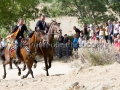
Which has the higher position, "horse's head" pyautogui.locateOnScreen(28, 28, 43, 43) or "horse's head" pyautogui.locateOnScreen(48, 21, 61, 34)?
"horse's head" pyautogui.locateOnScreen(48, 21, 61, 34)

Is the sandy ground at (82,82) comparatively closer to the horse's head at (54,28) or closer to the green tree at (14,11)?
the horse's head at (54,28)

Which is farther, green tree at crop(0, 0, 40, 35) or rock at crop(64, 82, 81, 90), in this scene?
green tree at crop(0, 0, 40, 35)

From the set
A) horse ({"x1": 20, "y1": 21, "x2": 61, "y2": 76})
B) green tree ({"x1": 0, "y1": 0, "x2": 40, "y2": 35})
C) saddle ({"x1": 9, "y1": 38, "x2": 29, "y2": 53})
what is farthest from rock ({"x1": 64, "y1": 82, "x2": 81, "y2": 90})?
green tree ({"x1": 0, "y1": 0, "x2": 40, "y2": 35})

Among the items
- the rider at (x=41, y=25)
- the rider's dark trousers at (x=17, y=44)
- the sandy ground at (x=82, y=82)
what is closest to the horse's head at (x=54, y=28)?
the rider at (x=41, y=25)

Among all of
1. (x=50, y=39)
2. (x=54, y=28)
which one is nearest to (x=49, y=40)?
(x=50, y=39)

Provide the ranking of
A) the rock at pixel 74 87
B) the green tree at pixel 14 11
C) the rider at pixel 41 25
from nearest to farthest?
the rock at pixel 74 87, the rider at pixel 41 25, the green tree at pixel 14 11

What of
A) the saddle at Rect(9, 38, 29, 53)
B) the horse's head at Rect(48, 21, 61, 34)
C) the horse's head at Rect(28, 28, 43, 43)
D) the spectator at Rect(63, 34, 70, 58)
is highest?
the horse's head at Rect(48, 21, 61, 34)

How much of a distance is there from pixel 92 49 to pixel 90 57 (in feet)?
2.21

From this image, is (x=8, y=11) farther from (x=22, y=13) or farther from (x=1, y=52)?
(x=1, y=52)

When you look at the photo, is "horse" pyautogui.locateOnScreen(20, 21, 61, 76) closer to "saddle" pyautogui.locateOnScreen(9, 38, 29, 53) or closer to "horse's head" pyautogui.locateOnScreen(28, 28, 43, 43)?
"horse's head" pyautogui.locateOnScreen(28, 28, 43, 43)

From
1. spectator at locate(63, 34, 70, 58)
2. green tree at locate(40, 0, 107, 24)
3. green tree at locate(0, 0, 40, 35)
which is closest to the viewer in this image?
spectator at locate(63, 34, 70, 58)

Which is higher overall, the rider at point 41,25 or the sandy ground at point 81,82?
the rider at point 41,25

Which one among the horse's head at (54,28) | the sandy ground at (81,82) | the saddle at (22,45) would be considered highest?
the horse's head at (54,28)

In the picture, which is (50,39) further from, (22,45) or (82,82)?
(82,82)
